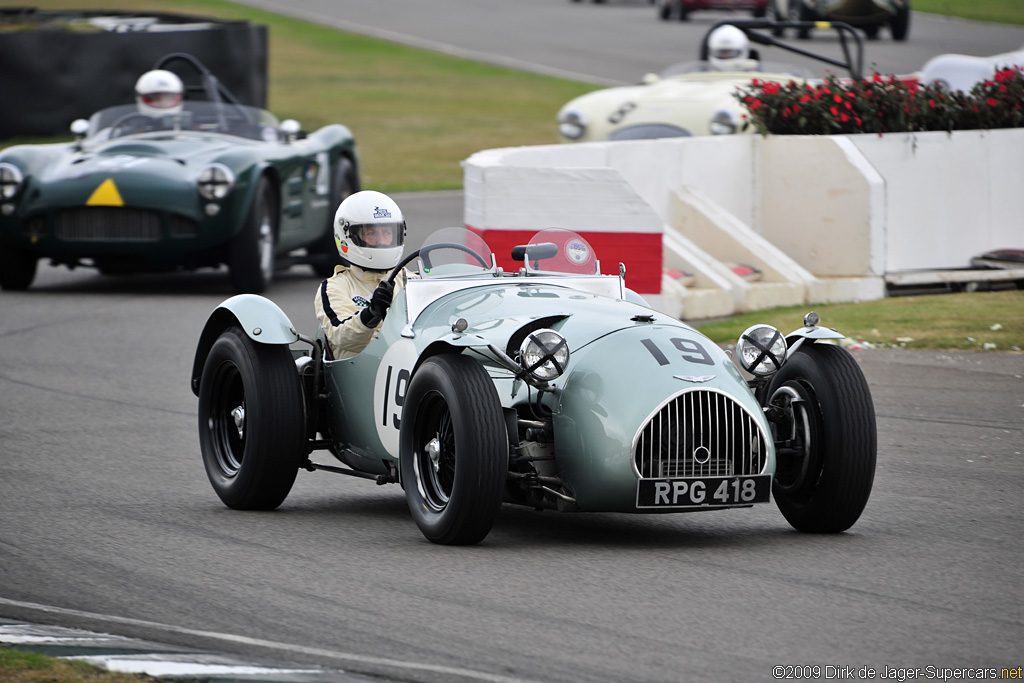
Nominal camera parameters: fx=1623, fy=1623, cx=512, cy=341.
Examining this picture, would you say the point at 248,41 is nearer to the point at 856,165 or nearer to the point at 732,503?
the point at 856,165

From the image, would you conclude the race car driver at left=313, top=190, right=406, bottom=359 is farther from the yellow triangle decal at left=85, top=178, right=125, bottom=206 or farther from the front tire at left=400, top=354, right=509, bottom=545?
the yellow triangle decal at left=85, top=178, right=125, bottom=206

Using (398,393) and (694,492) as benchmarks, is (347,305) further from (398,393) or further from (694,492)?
(694,492)

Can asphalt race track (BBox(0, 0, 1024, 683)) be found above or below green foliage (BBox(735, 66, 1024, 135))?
below

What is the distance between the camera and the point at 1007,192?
15.2m

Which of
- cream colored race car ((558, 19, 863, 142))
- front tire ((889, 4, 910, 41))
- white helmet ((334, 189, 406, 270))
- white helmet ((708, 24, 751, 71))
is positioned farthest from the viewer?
front tire ((889, 4, 910, 41))

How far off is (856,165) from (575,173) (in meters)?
3.15

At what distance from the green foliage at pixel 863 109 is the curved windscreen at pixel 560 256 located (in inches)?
321

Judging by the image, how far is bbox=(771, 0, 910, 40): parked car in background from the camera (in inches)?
1158

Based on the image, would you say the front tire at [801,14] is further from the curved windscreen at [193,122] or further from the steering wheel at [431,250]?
the steering wheel at [431,250]

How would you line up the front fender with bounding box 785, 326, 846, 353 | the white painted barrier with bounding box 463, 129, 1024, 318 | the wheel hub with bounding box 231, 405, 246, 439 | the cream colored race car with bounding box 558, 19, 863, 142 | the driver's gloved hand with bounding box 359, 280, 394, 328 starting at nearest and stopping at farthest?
the front fender with bounding box 785, 326, 846, 353 < the driver's gloved hand with bounding box 359, 280, 394, 328 < the wheel hub with bounding box 231, 405, 246, 439 < the white painted barrier with bounding box 463, 129, 1024, 318 < the cream colored race car with bounding box 558, 19, 863, 142

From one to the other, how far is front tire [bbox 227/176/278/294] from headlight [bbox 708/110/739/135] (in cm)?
466

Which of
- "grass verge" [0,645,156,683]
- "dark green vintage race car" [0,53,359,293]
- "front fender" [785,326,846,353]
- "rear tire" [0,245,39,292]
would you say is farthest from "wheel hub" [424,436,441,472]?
"rear tire" [0,245,39,292]

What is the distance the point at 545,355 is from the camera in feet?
19.4

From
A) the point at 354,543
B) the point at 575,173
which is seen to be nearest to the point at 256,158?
the point at 575,173
